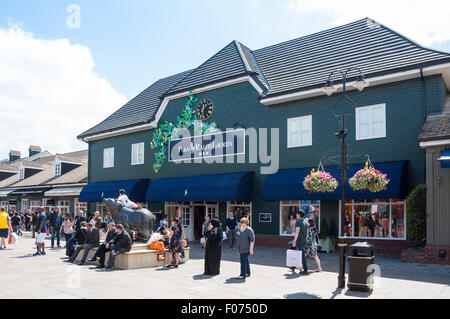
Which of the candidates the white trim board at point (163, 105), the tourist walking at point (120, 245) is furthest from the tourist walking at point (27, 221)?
the tourist walking at point (120, 245)

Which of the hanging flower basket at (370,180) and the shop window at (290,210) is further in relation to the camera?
the shop window at (290,210)

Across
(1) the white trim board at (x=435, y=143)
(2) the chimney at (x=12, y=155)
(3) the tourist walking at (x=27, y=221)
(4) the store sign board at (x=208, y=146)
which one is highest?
(2) the chimney at (x=12, y=155)

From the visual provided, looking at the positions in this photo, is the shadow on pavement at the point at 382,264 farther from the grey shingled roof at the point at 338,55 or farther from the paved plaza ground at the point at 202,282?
the grey shingled roof at the point at 338,55

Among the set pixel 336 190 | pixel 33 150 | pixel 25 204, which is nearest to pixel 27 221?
pixel 25 204

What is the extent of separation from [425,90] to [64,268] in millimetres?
14134

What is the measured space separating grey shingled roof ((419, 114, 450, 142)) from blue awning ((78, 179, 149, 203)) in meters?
16.0

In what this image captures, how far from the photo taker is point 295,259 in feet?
38.4

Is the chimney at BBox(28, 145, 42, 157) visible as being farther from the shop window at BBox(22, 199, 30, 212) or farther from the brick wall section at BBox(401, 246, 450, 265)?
the brick wall section at BBox(401, 246, 450, 265)

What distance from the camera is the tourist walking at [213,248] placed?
11.8 meters

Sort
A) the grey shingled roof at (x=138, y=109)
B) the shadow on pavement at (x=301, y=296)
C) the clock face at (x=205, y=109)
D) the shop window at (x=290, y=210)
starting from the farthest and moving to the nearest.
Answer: the grey shingled roof at (x=138, y=109) → the clock face at (x=205, y=109) → the shop window at (x=290, y=210) → the shadow on pavement at (x=301, y=296)

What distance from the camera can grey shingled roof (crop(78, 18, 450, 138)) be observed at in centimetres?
1698

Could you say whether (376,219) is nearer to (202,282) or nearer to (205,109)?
(202,282)

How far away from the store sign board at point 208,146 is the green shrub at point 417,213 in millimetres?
8396
